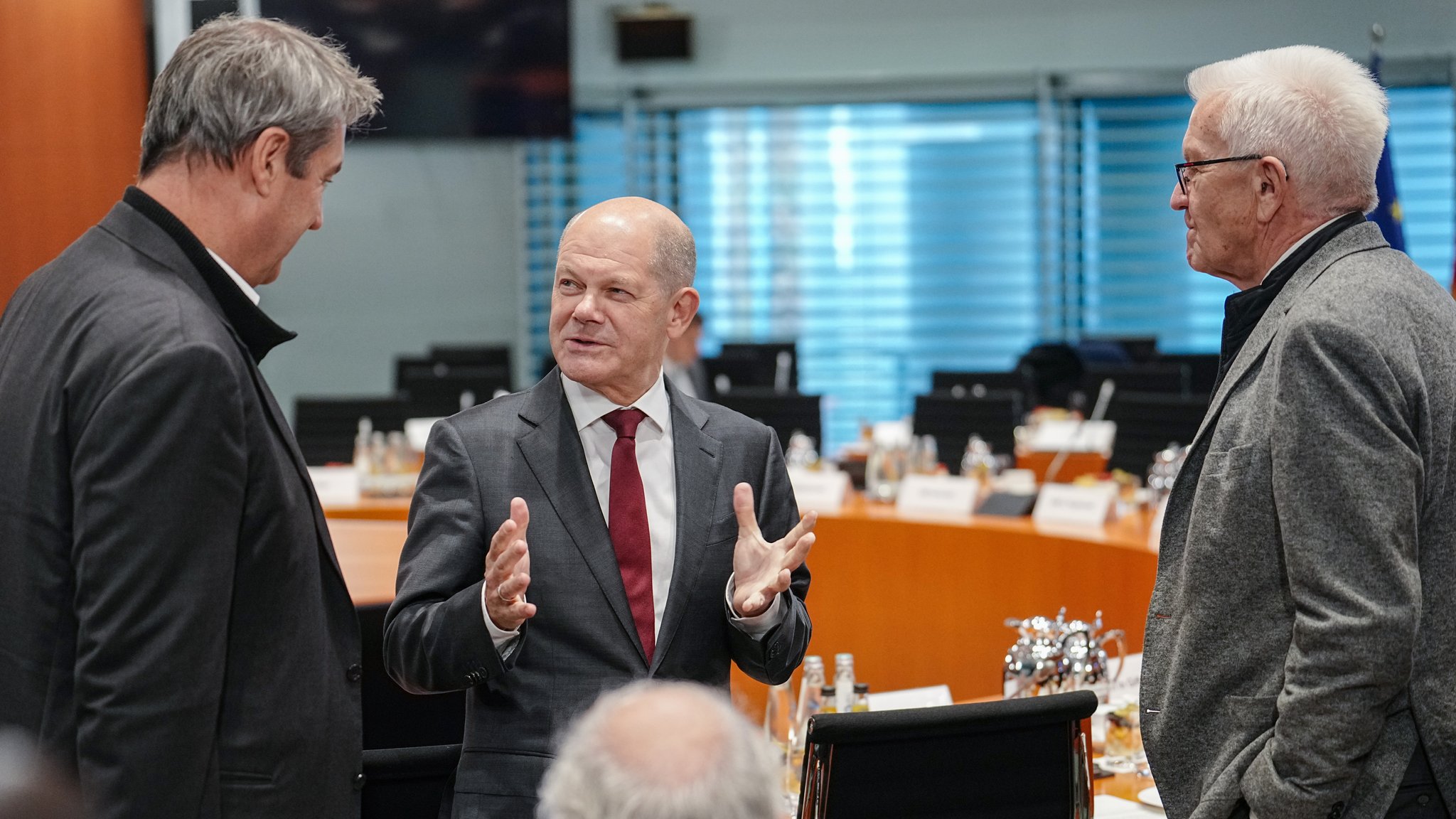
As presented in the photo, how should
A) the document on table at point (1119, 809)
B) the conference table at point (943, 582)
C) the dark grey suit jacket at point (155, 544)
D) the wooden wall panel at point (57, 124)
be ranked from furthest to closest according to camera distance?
the conference table at point (943, 582) < the wooden wall panel at point (57, 124) < the document on table at point (1119, 809) < the dark grey suit jacket at point (155, 544)

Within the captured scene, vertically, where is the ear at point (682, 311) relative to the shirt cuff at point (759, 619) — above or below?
above

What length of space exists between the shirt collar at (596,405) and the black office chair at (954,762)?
0.54 metres

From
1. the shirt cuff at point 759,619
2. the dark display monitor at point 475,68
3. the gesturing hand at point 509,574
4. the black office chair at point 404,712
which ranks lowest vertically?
the black office chair at point 404,712

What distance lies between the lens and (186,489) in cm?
127

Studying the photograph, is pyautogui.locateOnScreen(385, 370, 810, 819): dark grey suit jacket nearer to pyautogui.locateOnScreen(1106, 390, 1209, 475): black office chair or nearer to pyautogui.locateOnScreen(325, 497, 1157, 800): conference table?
pyautogui.locateOnScreen(325, 497, 1157, 800): conference table

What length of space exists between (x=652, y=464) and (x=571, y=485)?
132 mm

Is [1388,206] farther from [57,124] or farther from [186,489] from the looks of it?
[186,489]

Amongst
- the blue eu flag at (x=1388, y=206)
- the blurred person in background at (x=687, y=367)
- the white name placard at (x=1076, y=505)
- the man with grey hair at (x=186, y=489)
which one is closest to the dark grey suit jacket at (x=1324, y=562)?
the man with grey hair at (x=186, y=489)

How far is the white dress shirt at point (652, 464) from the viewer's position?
182 centimetres

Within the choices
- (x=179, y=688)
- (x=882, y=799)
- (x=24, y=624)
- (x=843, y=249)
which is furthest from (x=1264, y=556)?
(x=843, y=249)

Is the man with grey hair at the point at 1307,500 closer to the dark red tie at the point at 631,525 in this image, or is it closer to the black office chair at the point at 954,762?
the black office chair at the point at 954,762

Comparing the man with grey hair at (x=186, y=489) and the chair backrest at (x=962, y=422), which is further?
the chair backrest at (x=962, y=422)

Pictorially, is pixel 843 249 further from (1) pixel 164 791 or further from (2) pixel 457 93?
(1) pixel 164 791

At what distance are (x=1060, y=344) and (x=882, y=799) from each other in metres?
6.75
